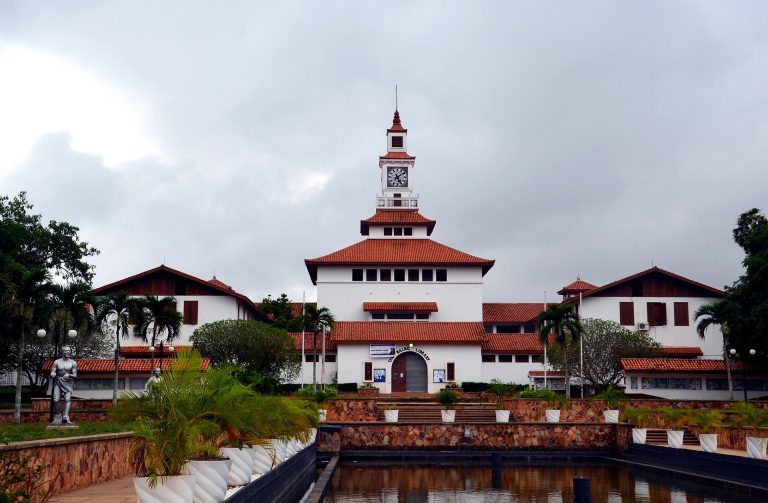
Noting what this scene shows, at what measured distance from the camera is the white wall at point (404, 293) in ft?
167

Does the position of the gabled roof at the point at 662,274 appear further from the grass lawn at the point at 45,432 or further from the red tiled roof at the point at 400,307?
the grass lawn at the point at 45,432

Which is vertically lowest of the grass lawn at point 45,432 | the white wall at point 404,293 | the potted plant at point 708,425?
the potted plant at point 708,425

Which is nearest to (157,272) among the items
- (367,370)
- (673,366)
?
(367,370)

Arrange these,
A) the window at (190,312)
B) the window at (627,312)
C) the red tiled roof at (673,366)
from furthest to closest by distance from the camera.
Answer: the window at (627,312), the window at (190,312), the red tiled roof at (673,366)

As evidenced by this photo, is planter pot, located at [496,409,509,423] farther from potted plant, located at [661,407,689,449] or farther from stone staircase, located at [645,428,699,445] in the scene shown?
potted plant, located at [661,407,689,449]

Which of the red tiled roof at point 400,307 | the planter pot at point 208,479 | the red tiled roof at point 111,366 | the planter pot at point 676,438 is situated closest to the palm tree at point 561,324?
the red tiled roof at point 400,307

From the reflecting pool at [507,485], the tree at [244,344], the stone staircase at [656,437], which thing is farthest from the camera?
the tree at [244,344]

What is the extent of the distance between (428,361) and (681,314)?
1591 centimetres

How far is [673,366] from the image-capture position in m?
43.8

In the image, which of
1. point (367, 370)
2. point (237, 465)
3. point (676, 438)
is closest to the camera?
point (237, 465)

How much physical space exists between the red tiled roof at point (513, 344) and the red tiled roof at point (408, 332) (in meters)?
1.07

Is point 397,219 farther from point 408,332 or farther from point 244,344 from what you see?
point 244,344

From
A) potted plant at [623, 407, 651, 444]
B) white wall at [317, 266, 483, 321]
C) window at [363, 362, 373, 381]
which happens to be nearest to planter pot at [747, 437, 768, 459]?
potted plant at [623, 407, 651, 444]

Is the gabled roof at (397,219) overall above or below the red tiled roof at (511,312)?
above
